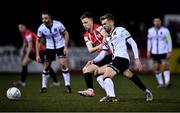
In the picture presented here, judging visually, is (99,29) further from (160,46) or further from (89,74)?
(160,46)

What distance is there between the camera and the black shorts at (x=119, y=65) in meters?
11.9

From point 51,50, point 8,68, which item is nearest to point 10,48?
point 8,68

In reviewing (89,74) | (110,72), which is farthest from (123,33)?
(89,74)

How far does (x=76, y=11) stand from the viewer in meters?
30.2

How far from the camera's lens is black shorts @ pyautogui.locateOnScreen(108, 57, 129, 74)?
39.0 ft

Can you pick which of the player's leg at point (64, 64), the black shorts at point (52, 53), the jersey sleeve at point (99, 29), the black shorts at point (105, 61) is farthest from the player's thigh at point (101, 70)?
the black shorts at point (52, 53)

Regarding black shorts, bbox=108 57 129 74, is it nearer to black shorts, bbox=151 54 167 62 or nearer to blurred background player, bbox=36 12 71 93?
blurred background player, bbox=36 12 71 93

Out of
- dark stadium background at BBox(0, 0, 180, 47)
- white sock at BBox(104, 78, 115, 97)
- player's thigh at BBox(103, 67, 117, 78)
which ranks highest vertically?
dark stadium background at BBox(0, 0, 180, 47)

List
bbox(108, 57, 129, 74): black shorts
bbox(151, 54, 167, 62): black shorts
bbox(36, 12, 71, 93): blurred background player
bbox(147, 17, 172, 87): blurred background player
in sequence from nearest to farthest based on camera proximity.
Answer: bbox(108, 57, 129, 74): black shorts < bbox(36, 12, 71, 93): blurred background player < bbox(147, 17, 172, 87): blurred background player < bbox(151, 54, 167, 62): black shorts

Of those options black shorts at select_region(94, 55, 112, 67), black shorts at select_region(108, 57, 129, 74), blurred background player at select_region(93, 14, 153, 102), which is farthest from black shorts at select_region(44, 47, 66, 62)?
black shorts at select_region(108, 57, 129, 74)

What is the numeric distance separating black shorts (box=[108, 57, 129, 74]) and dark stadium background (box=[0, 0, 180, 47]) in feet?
53.0

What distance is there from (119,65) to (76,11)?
18.5m

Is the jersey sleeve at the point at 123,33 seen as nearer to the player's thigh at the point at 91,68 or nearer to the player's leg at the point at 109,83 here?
the player's leg at the point at 109,83

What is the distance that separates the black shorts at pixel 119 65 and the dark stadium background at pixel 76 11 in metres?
16.2
